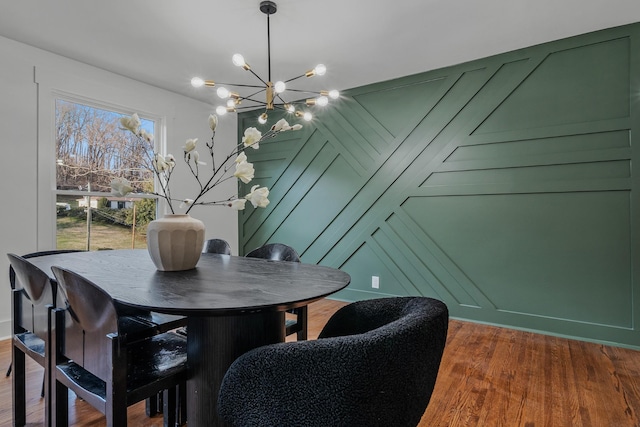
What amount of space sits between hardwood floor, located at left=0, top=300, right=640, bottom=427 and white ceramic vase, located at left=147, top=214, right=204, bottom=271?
826 millimetres

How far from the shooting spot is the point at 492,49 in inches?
114

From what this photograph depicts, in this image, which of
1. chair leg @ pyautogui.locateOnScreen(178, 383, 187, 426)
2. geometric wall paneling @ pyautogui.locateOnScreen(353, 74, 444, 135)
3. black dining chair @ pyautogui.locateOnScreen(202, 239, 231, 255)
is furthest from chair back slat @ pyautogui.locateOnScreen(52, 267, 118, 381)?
geometric wall paneling @ pyautogui.locateOnScreen(353, 74, 444, 135)

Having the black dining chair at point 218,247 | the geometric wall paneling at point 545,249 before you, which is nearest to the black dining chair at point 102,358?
the black dining chair at point 218,247

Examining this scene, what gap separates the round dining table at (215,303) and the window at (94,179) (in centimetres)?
215

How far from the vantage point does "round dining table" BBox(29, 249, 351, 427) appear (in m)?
0.96

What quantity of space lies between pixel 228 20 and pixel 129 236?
2.48 m

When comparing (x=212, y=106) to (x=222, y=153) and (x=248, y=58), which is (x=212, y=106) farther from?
(x=248, y=58)

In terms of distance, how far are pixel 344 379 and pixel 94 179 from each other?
356 centimetres

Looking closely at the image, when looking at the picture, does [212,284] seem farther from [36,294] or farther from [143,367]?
[36,294]

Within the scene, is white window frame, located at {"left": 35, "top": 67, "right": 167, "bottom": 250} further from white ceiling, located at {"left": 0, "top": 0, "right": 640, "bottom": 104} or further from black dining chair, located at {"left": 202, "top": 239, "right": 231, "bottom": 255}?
black dining chair, located at {"left": 202, "top": 239, "right": 231, "bottom": 255}

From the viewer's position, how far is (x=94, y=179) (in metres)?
3.28

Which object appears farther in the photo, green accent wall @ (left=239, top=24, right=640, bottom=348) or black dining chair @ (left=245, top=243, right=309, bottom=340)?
green accent wall @ (left=239, top=24, right=640, bottom=348)

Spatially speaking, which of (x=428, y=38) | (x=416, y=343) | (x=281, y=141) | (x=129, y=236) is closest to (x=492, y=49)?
(x=428, y=38)

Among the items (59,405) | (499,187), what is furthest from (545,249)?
(59,405)
